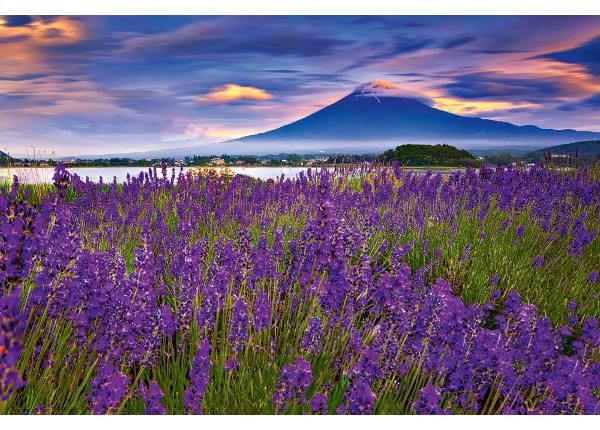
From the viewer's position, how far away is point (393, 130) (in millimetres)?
10711

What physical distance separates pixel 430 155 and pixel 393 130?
106cm

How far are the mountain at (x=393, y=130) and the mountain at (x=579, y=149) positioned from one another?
74 cm

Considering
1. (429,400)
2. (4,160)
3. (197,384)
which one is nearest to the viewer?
(429,400)

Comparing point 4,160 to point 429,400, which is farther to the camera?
point 4,160

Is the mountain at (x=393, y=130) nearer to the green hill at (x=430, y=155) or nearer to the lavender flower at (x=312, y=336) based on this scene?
the green hill at (x=430, y=155)

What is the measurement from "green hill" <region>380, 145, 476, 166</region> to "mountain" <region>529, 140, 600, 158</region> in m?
2.01

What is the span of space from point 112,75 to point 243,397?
12.0 ft

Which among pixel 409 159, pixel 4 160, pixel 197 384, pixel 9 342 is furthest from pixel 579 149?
pixel 4 160

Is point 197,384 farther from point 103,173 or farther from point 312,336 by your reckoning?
point 103,173

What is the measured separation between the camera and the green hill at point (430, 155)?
10523mm

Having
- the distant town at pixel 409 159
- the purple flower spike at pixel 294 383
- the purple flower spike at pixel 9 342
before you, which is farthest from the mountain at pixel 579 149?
the purple flower spike at pixel 9 342

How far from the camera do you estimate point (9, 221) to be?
2.06m

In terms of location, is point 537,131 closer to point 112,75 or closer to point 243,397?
point 112,75

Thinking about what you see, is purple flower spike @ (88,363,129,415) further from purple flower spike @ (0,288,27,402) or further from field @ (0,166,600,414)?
purple flower spike @ (0,288,27,402)
